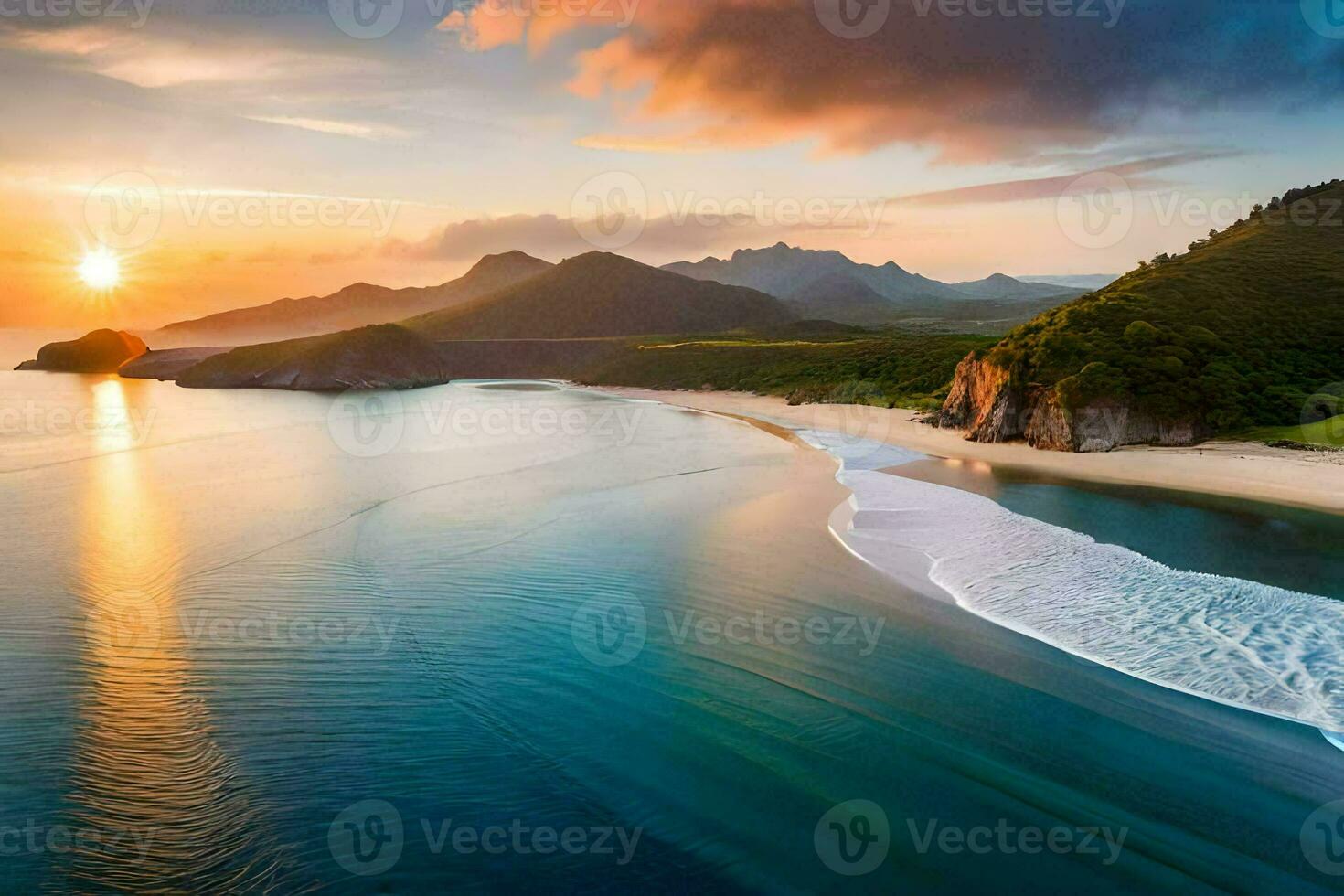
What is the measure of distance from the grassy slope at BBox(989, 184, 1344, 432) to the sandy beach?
9.47 feet

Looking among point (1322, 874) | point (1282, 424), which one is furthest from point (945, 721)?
→ point (1282, 424)

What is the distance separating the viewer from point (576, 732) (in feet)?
29.7

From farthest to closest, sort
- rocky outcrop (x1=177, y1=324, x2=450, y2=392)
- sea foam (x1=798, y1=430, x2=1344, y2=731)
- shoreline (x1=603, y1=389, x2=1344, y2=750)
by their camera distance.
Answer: rocky outcrop (x1=177, y1=324, x2=450, y2=392), sea foam (x1=798, y1=430, x2=1344, y2=731), shoreline (x1=603, y1=389, x2=1344, y2=750)

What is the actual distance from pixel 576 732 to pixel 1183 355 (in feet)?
104

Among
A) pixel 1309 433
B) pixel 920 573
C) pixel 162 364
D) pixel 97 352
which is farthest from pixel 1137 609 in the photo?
pixel 97 352

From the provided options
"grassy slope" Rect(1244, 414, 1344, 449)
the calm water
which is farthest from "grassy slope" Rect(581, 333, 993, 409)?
the calm water

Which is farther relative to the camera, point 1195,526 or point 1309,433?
point 1309,433

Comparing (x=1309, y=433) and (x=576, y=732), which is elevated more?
(x=1309, y=433)

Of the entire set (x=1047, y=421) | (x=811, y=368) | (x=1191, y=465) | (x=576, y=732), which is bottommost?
(x=576, y=732)

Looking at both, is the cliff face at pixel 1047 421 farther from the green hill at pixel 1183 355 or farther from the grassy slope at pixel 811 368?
the grassy slope at pixel 811 368

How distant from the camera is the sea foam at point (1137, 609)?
31.5 feet

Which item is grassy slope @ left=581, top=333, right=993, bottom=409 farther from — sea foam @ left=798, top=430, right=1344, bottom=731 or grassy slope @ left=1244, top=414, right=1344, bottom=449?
sea foam @ left=798, top=430, right=1344, bottom=731

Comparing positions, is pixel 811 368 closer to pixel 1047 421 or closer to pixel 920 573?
pixel 1047 421

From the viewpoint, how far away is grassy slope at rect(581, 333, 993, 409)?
2071 inches
